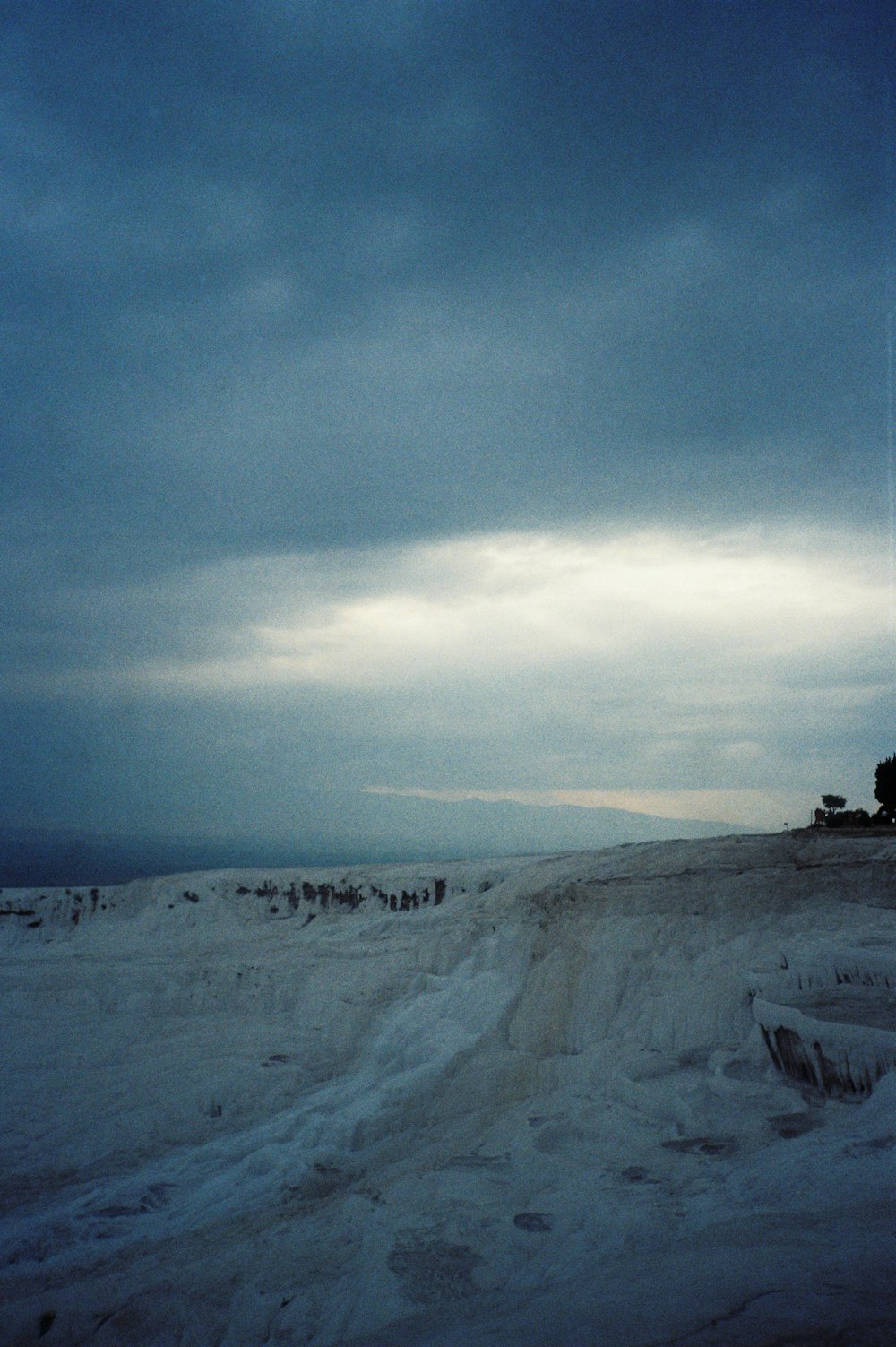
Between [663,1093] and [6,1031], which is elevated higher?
[663,1093]

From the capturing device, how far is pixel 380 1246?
7.47m

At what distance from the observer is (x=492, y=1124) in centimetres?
1087

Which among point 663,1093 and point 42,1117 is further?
point 42,1117

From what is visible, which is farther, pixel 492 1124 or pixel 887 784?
pixel 887 784

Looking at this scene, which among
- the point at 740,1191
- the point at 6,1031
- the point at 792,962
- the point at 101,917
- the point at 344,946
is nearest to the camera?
the point at 740,1191

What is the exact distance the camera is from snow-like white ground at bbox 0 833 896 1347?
5.54 metres

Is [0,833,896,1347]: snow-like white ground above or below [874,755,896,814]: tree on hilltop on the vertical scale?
below

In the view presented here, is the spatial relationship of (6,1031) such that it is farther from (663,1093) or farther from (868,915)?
(868,915)

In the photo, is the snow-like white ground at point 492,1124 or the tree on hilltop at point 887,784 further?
the tree on hilltop at point 887,784

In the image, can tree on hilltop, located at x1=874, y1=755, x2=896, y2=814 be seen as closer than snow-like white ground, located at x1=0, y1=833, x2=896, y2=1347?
No

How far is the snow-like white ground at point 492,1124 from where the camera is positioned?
554cm

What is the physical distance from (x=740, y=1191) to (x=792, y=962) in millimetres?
5801

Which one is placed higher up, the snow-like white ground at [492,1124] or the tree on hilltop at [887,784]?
the tree on hilltop at [887,784]

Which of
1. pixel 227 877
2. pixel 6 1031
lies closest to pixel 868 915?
pixel 6 1031
